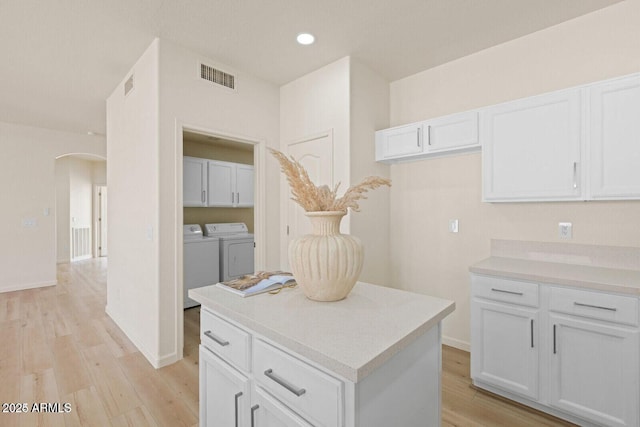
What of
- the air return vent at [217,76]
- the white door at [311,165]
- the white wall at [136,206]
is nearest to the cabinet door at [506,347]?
the white door at [311,165]

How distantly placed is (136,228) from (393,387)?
9.42 feet

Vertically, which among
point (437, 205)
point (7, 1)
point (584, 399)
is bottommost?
point (584, 399)

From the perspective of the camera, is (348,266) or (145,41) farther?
(145,41)

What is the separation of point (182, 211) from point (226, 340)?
1818 millimetres

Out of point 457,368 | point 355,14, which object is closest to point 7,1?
point 355,14

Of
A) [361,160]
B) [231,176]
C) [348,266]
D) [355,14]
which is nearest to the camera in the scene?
[348,266]

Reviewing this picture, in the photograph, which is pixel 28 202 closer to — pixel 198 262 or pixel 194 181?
pixel 194 181

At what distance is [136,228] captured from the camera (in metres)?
2.98

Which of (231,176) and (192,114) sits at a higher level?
(192,114)

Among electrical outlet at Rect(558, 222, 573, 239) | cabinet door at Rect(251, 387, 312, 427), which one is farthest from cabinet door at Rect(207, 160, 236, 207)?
electrical outlet at Rect(558, 222, 573, 239)

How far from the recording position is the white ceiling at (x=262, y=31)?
7.09 feet

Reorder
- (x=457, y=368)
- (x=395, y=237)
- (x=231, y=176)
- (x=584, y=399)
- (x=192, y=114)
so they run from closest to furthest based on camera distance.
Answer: (x=584, y=399) → (x=457, y=368) → (x=192, y=114) → (x=395, y=237) → (x=231, y=176)

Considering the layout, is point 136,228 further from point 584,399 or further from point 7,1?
point 584,399

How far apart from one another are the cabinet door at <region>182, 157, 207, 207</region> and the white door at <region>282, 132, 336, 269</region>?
1.72 m
